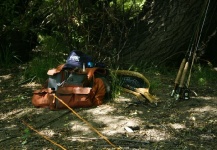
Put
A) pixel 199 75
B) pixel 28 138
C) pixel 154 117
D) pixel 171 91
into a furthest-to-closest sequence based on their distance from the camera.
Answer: pixel 199 75, pixel 171 91, pixel 154 117, pixel 28 138

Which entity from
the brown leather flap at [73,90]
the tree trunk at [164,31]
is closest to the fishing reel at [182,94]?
the brown leather flap at [73,90]

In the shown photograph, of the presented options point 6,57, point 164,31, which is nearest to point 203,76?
point 164,31

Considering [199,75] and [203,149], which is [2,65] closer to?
[199,75]

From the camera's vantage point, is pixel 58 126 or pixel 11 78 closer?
pixel 58 126

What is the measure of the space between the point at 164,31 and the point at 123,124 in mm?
2311

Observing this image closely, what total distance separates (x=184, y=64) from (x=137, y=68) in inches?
47.5

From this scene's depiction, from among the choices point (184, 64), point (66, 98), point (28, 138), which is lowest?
point (28, 138)

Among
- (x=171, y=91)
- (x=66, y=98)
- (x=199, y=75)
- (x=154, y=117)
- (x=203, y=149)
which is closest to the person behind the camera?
(x=203, y=149)

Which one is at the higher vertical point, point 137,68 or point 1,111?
point 137,68

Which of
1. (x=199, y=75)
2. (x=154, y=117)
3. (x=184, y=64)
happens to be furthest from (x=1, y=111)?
(x=199, y=75)

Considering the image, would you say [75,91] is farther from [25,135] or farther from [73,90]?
[25,135]

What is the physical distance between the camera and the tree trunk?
20.6 feet

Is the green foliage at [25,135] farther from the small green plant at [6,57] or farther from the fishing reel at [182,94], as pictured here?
the small green plant at [6,57]

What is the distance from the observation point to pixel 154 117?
191 inches
